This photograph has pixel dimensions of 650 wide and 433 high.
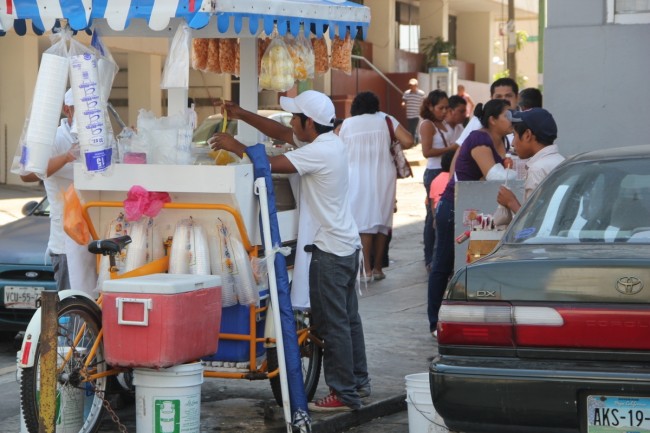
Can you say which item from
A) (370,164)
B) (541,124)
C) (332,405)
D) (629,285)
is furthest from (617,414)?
(370,164)

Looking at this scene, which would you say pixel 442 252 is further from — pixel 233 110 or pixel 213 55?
pixel 233 110

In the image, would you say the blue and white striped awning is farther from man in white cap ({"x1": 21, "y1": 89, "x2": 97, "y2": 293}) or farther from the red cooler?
the red cooler

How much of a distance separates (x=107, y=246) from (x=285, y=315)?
40.1 inches

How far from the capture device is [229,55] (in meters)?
7.11

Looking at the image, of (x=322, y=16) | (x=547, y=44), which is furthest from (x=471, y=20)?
(x=322, y=16)

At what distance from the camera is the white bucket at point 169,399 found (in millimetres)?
5422

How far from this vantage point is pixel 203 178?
5.84 metres

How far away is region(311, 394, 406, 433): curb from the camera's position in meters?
6.27

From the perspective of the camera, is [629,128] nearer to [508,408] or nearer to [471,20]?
[508,408]

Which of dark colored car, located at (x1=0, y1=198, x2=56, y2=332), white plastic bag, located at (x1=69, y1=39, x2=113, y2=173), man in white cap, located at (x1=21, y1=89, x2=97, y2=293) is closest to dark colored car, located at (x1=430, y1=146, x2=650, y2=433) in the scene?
white plastic bag, located at (x1=69, y1=39, x2=113, y2=173)

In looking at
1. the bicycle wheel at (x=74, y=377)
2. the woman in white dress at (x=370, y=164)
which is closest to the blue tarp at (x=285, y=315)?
the bicycle wheel at (x=74, y=377)

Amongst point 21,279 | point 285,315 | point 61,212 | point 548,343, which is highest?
point 61,212

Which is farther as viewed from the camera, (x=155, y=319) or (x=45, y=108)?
(x=45, y=108)

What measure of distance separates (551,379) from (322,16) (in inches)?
112
